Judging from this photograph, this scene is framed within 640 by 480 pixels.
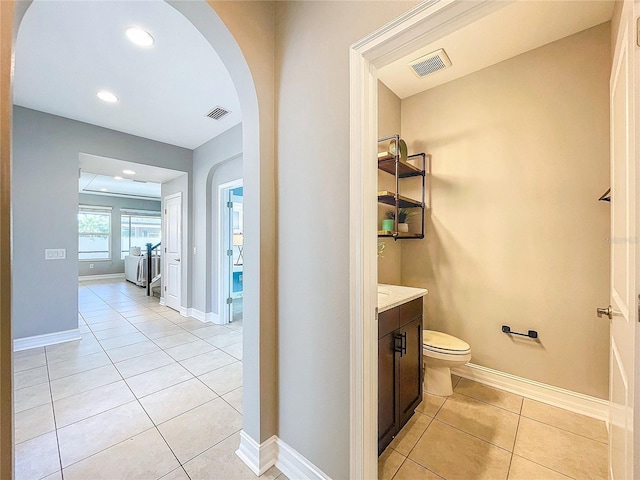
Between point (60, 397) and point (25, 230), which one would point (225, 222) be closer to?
point (25, 230)

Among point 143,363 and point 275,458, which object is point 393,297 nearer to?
point 275,458

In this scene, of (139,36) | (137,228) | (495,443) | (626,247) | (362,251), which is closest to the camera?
(626,247)

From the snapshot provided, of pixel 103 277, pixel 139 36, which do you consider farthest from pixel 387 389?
pixel 103 277

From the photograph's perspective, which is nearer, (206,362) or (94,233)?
(206,362)

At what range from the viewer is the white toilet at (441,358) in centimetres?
188

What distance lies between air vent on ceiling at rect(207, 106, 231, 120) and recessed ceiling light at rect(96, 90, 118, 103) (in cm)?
91

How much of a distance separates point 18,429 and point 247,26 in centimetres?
288

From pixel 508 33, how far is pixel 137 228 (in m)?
10.4

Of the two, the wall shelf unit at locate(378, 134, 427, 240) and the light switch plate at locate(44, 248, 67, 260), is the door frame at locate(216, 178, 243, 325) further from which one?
the wall shelf unit at locate(378, 134, 427, 240)

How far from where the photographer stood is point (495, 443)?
1.55m

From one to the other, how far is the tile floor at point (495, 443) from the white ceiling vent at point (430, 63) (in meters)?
2.77

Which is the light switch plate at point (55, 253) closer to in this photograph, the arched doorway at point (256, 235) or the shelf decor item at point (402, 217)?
the arched doorway at point (256, 235)

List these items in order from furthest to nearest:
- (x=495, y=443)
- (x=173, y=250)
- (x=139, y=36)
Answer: (x=173, y=250), (x=139, y=36), (x=495, y=443)

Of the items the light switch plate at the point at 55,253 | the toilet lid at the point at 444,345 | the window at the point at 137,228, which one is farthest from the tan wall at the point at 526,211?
the window at the point at 137,228
